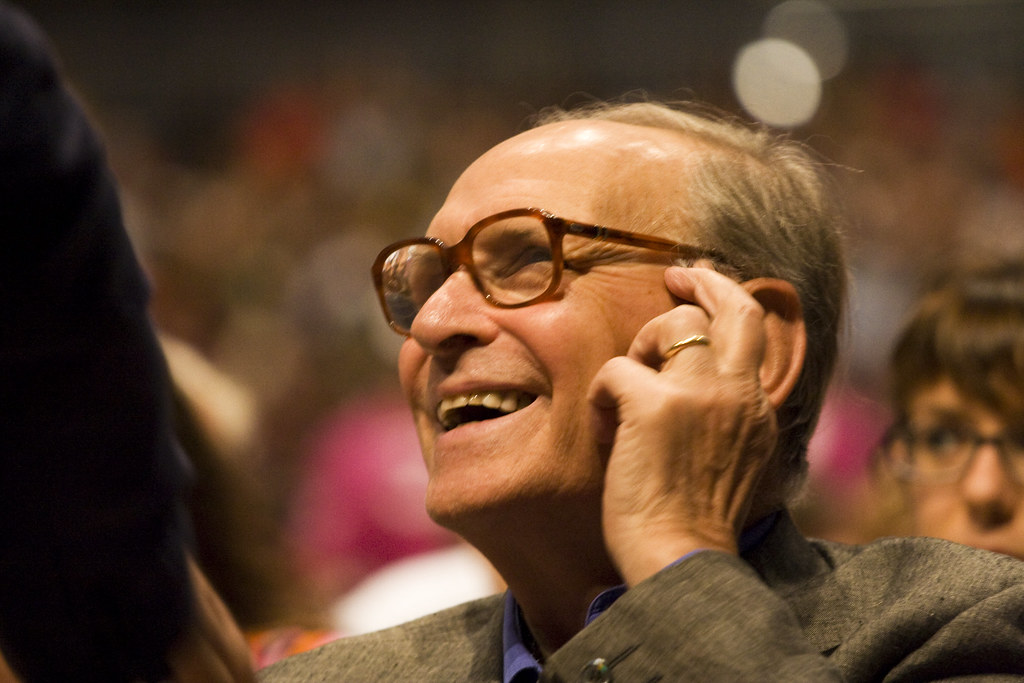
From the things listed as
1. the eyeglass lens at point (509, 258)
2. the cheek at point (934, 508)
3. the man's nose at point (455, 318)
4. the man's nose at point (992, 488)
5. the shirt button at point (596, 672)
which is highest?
the eyeglass lens at point (509, 258)

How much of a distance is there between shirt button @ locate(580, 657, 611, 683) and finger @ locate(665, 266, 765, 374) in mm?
376

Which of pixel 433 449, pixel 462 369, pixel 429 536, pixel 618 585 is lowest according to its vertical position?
pixel 429 536

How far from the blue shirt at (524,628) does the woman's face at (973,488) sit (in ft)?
2.89

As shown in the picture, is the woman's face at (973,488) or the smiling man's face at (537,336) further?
the woman's face at (973,488)

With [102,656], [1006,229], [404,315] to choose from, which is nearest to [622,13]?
[1006,229]

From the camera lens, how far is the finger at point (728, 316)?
1.30 meters

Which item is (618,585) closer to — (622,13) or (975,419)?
(975,419)

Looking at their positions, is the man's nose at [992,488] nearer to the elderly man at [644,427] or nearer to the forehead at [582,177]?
the elderly man at [644,427]

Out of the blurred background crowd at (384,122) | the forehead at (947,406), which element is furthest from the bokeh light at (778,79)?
the forehead at (947,406)

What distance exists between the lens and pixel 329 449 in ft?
13.3

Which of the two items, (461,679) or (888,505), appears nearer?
(461,679)

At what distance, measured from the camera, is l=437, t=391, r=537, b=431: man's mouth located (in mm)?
1476

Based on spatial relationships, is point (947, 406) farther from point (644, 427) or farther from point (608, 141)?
point (644, 427)

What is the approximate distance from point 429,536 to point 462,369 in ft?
7.29
